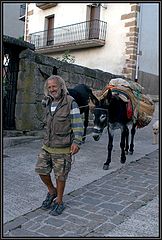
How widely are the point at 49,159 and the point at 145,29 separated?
42.3 ft

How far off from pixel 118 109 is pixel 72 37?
41.5 feet

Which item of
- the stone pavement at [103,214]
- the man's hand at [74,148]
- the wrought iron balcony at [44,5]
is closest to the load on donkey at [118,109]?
the stone pavement at [103,214]

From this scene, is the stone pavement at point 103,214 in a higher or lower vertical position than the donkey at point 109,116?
lower

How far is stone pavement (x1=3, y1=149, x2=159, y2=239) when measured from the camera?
3082 millimetres

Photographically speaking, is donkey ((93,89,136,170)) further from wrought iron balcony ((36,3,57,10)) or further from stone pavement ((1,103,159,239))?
wrought iron balcony ((36,3,57,10))

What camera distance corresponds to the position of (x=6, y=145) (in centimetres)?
666

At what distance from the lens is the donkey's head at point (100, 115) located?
4695 mm

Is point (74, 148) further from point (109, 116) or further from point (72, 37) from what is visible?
point (72, 37)

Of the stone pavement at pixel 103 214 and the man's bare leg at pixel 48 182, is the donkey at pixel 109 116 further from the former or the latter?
the man's bare leg at pixel 48 182

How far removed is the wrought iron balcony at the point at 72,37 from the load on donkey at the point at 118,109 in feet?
31.7

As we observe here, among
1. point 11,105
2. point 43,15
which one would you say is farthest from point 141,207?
point 43,15

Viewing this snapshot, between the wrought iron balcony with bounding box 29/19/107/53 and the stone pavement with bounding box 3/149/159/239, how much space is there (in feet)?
38.7

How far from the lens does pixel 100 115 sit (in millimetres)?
4754

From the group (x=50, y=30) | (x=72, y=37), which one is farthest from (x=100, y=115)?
(x=50, y=30)
